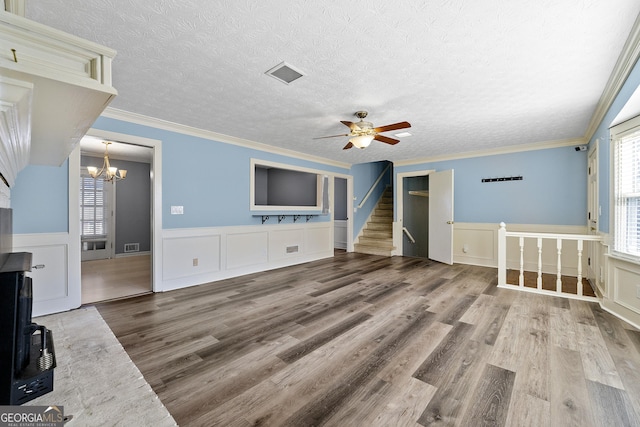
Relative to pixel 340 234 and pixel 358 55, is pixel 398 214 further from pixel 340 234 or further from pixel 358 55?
pixel 358 55

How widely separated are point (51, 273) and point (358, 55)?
3.81 m

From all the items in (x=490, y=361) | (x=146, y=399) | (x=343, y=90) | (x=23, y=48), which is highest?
(x=343, y=90)

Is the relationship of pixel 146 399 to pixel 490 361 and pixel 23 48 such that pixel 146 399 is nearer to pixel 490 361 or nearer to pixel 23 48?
pixel 23 48

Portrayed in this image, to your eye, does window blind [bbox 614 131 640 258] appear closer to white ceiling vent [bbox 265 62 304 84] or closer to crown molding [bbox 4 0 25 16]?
white ceiling vent [bbox 265 62 304 84]

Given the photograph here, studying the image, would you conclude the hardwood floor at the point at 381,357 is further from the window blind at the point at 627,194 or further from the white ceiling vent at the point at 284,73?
the white ceiling vent at the point at 284,73

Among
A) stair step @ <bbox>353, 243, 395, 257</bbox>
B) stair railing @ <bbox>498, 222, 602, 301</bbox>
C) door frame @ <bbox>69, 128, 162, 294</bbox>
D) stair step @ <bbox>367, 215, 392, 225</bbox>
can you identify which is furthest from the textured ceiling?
stair step @ <bbox>367, 215, 392, 225</bbox>

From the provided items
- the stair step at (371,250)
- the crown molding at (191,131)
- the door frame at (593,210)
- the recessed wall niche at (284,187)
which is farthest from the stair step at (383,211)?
the door frame at (593,210)

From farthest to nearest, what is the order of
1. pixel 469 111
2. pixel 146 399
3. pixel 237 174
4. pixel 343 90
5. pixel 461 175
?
pixel 461 175 < pixel 237 174 < pixel 469 111 < pixel 343 90 < pixel 146 399

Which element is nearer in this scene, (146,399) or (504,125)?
(146,399)

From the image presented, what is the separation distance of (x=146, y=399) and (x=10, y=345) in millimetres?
659

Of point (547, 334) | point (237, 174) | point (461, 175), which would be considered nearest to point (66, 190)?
point (237, 174)

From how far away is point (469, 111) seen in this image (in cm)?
322

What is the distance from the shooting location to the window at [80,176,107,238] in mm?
5875

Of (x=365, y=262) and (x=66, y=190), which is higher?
(x=66, y=190)
